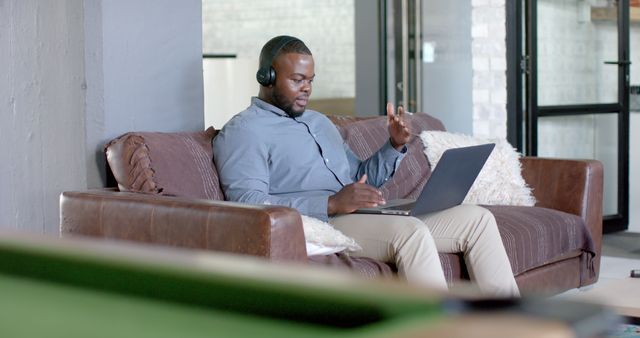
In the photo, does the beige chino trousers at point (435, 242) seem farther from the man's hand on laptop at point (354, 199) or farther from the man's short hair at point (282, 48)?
the man's short hair at point (282, 48)

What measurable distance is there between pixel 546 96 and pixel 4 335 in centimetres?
547

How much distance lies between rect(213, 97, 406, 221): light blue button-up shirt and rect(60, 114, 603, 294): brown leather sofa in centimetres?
11

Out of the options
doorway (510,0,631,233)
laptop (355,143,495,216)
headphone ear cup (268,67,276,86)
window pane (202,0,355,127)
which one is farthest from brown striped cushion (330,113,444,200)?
window pane (202,0,355,127)

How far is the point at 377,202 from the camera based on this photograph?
306cm

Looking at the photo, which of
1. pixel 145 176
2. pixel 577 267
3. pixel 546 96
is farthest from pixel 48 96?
pixel 546 96

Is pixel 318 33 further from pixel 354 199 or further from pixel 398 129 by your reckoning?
pixel 354 199

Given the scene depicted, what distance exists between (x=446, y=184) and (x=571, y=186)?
102cm

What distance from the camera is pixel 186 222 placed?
8.73 feet

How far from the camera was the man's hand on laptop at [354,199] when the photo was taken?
3045 mm

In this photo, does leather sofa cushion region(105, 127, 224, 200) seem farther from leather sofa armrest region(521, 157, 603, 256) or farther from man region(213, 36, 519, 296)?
leather sofa armrest region(521, 157, 603, 256)

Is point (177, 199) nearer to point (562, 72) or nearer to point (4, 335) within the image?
point (4, 335)

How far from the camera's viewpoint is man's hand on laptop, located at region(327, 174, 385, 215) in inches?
120

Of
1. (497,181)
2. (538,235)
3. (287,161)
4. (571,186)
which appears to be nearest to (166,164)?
(287,161)

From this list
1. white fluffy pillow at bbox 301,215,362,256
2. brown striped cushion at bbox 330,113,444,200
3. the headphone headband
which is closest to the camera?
white fluffy pillow at bbox 301,215,362,256
